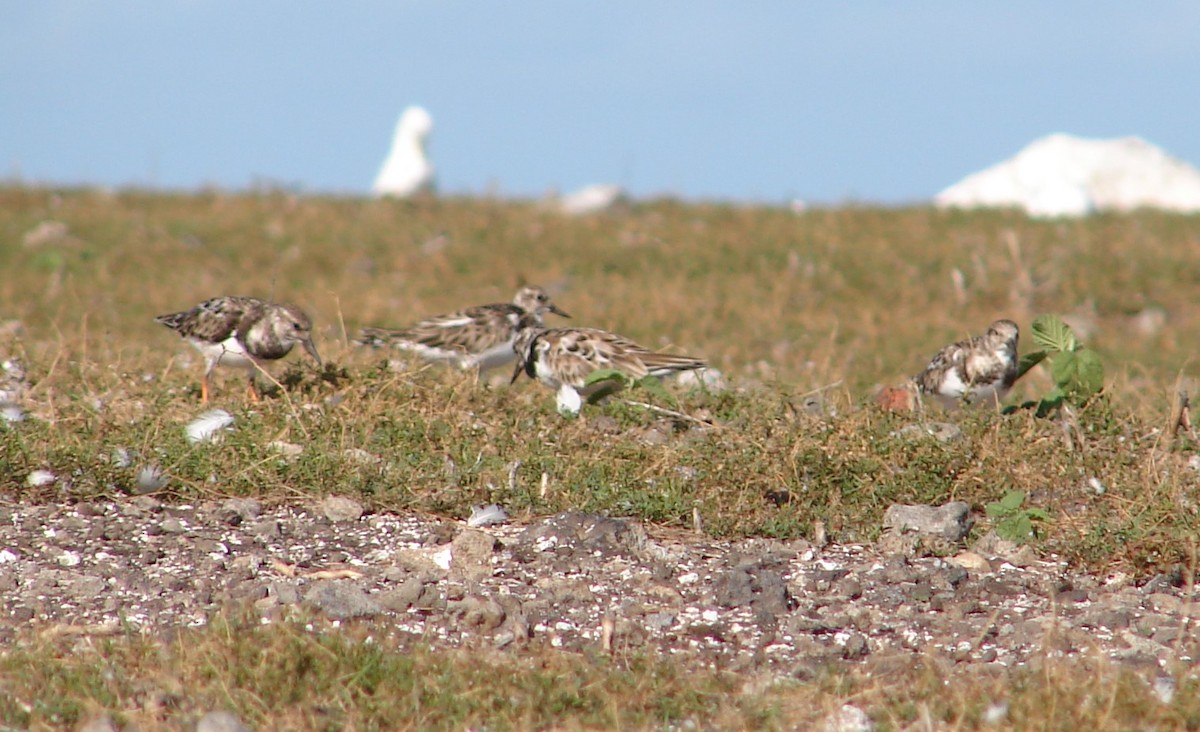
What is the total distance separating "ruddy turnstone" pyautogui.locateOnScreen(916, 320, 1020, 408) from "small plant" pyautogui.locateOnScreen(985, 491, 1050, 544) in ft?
4.26

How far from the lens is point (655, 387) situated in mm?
7812

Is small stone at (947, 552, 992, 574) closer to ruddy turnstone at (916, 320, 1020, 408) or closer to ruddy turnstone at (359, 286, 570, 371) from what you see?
ruddy turnstone at (916, 320, 1020, 408)

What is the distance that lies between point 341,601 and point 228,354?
308cm

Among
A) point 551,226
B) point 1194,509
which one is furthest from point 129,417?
point 551,226

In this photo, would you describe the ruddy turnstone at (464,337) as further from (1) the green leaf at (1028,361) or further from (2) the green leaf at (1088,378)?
(2) the green leaf at (1088,378)

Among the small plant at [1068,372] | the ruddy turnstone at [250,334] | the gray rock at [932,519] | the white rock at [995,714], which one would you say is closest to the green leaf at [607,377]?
the ruddy turnstone at [250,334]

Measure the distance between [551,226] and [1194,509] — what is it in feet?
45.3

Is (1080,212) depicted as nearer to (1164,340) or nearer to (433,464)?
(1164,340)

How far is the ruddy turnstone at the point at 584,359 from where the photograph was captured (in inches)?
331

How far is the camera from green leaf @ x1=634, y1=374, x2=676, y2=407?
7.74 metres

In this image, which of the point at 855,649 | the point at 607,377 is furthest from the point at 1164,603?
the point at 607,377

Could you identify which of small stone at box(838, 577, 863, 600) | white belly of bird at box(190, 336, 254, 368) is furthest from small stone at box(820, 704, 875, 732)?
white belly of bird at box(190, 336, 254, 368)

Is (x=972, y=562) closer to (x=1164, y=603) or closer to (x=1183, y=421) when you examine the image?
(x=1164, y=603)

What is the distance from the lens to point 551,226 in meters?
19.5
